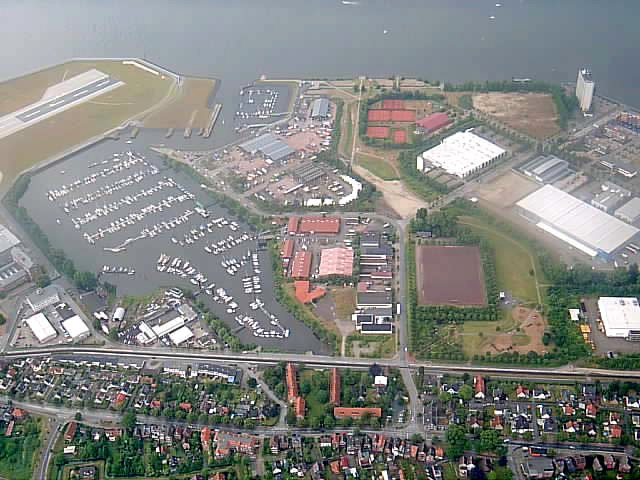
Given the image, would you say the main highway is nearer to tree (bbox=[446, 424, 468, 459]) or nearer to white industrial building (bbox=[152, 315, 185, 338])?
white industrial building (bbox=[152, 315, 185, 338])

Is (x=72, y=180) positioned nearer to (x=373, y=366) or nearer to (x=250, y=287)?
(x=250, y=287)

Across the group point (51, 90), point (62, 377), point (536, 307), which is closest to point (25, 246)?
point (62, 377)

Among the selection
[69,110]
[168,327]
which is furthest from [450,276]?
[69,110]

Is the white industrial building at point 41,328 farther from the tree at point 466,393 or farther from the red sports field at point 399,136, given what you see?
the red sports field at point 399,136

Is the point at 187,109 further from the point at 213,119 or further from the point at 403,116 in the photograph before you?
the point at 403,116

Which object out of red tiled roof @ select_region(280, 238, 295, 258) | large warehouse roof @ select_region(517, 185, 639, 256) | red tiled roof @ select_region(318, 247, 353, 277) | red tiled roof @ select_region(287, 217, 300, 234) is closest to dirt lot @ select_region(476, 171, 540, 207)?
large warehouse roof @ select_region(517, 185, 639, 256)

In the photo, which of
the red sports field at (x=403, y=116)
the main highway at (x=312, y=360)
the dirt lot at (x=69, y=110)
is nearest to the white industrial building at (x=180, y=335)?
the main highway at (x=312, y=360)
